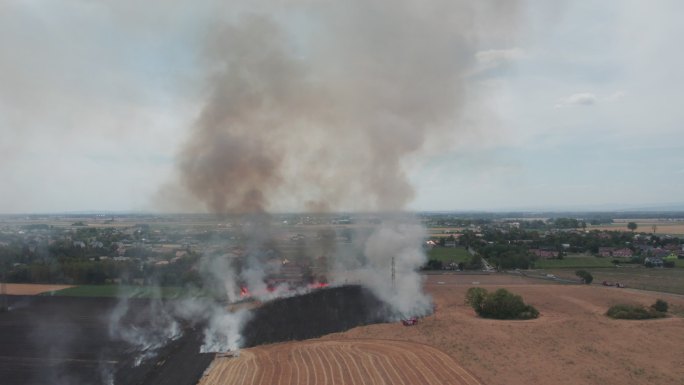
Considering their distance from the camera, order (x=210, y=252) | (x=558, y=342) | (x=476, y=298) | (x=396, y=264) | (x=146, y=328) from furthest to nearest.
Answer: (x=210, y=252) < (x=396, y=264) < (x=476, y=298) < (x=146, y=328) < (x=558, y=342)

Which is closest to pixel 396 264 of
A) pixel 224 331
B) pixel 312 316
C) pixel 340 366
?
pixel 312 316

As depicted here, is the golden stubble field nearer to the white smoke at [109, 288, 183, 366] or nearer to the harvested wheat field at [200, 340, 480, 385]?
the harvested wheat field at [200, 340, 480, 385]

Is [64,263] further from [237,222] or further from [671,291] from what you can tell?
[671,291]

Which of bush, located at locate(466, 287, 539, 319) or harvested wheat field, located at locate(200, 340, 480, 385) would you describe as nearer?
harvested wheat field, located at locate(200, 340, 480, 385)

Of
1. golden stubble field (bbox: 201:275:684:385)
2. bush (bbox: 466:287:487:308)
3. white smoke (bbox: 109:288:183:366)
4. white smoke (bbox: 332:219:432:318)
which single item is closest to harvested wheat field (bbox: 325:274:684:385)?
golden stubble field (bbox: 201:275:684:385)

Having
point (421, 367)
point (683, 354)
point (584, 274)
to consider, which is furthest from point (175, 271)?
point (584, 274)

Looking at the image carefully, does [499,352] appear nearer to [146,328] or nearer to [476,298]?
[476,298]
